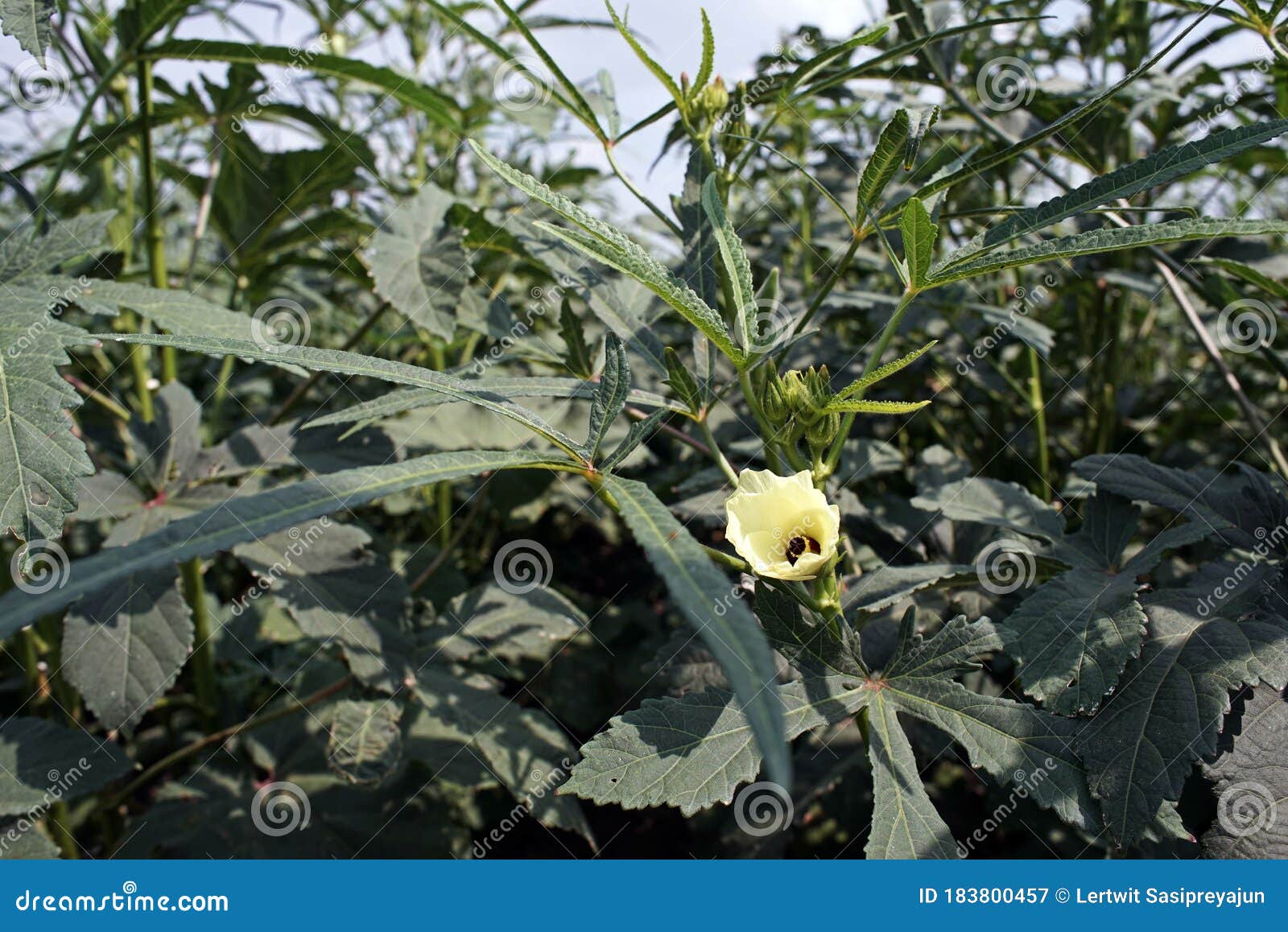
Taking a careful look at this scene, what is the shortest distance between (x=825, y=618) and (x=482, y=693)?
29.6 inches

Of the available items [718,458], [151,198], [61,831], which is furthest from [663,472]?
[61,831]

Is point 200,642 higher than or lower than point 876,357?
lower

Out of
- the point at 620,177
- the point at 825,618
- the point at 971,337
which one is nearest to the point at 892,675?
the point at 825,618

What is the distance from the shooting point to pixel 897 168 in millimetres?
966
